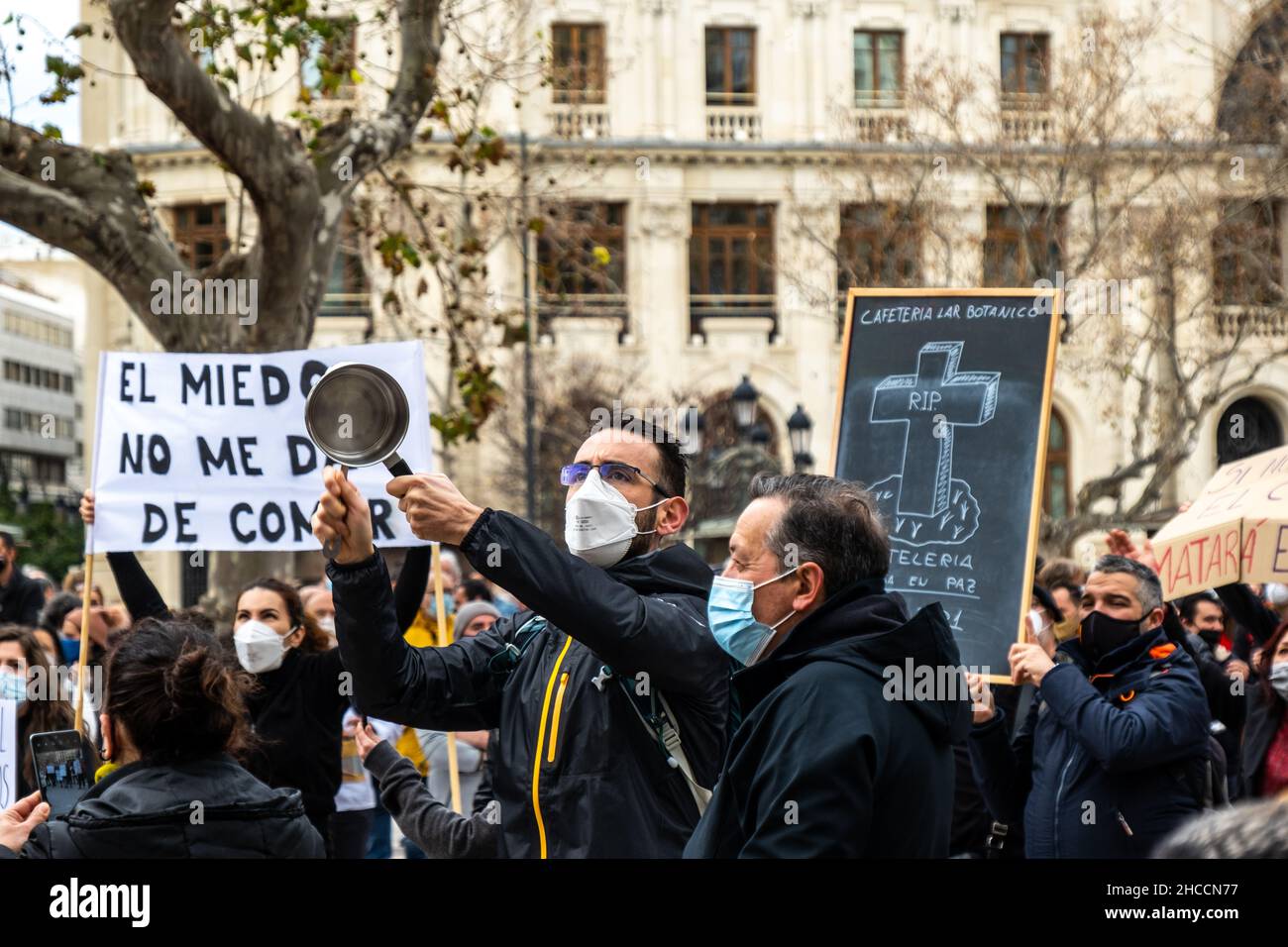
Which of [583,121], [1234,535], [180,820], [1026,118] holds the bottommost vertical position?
[180,820]

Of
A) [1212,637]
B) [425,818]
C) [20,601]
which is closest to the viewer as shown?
[425,818]

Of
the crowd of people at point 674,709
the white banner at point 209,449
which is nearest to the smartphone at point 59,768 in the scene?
the crowd of people at point 674,709

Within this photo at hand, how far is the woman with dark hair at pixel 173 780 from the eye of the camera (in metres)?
3.69

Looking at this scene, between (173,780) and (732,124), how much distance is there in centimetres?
3548

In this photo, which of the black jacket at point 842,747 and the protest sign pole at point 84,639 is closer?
the black jacket at point 842,747

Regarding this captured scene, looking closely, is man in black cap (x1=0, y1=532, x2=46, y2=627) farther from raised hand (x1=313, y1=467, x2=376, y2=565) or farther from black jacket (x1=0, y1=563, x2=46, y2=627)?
raised hand (x1=313, y1=467, x2=376, y2=565)

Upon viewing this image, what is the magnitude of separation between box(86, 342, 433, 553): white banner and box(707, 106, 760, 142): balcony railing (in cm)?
3153

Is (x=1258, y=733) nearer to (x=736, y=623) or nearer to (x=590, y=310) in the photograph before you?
(x=736, y=623)

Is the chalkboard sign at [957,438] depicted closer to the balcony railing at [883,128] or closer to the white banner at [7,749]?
the white banner at [7,749]

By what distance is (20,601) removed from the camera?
1092 centimetres

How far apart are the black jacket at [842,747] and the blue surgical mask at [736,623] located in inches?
10.5

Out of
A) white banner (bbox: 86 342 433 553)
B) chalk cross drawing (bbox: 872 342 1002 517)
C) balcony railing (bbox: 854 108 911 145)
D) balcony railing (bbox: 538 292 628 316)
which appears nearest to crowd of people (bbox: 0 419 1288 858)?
chalk cross drawing (bbox: 872 342 1002 517)

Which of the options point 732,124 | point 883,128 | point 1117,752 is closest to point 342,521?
point 1117,752
